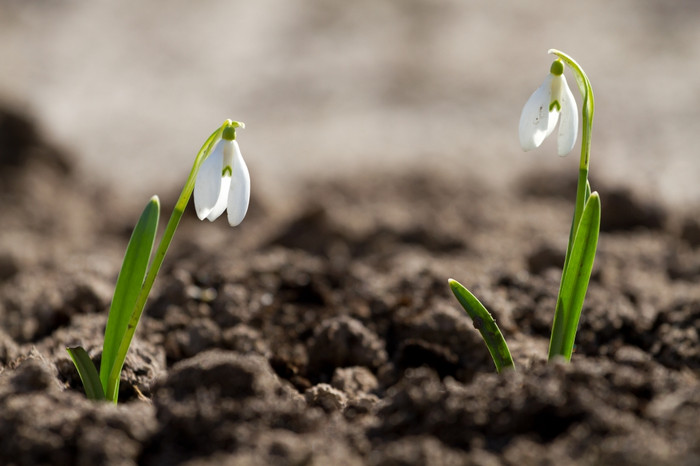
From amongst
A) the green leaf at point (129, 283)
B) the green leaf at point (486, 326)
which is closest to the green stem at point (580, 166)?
the green leaf at point (486, 326)

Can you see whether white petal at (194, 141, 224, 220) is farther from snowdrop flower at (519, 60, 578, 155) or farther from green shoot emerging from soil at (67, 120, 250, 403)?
snowdrop flower at (519, 60, 578, 155)

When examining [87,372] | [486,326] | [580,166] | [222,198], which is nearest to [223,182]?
[222,198]

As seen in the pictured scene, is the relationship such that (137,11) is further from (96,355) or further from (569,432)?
(569,432)

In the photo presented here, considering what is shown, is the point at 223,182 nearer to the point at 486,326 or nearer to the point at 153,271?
the point at 153,271

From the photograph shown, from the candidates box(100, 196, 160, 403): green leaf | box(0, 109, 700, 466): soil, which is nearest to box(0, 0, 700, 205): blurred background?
box(0, 109, 700, 466): soil

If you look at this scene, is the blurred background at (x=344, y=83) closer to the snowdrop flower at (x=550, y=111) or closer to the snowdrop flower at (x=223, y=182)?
the snowdrop flower at (x=550, y=111)

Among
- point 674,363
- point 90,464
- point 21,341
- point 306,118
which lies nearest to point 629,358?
point 674,363
